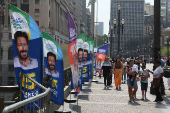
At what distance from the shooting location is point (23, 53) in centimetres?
538

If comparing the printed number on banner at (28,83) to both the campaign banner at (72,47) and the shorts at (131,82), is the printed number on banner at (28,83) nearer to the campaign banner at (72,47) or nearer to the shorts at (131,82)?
Result: the campaign banner at (72,47)

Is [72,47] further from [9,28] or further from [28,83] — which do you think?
[9,28]

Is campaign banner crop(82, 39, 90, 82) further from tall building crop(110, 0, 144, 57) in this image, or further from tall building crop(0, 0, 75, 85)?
tall building crop(110, 0, 144, 57)

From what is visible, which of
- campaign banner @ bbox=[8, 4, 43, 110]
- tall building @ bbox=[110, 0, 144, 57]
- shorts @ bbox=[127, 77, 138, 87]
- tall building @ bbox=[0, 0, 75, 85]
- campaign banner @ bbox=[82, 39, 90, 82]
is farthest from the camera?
tall building @ bbox=[110, 0, 144, 57]

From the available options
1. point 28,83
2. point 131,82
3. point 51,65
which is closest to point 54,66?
point 51,65

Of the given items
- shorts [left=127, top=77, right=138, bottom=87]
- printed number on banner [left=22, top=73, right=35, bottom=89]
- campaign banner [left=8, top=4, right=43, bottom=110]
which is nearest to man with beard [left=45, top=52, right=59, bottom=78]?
campaign banner [left=8, top=4, right=43, bottom=110]

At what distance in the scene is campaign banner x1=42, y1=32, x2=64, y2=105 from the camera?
682cm

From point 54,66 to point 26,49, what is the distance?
1618 millimetres

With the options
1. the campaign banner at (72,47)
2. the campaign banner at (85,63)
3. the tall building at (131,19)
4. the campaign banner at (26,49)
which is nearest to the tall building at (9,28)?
the campaign banner at (85,63)

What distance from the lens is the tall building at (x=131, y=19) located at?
17988cm

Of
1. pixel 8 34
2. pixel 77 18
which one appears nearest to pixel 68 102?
pixel 8 34

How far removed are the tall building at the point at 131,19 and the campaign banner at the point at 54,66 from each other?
172 m

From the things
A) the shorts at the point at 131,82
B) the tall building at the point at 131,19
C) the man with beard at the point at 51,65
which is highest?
the tall building at the point at 131,19

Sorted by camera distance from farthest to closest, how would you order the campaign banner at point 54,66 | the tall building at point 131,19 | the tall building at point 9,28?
the tall building at point 131,19 < the tall building at point 9,28 < the campaign banner at point 54,66
